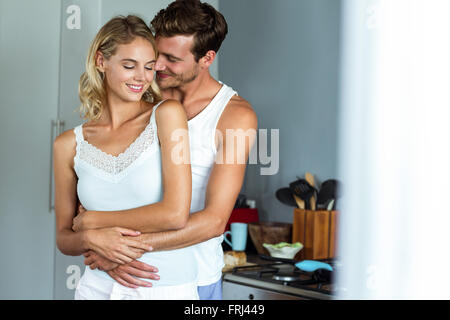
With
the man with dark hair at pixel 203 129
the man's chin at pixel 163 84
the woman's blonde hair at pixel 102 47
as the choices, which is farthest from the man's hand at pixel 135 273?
the man's chin at pixel 163 84

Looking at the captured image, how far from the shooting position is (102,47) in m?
1.32

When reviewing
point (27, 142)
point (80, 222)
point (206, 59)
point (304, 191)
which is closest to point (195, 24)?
point (206, 59)

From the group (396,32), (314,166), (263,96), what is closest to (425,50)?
(396,32)

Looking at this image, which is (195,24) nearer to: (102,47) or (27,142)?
(102,47)

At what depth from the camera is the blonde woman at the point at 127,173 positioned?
1197mm

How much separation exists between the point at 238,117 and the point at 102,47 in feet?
1.25

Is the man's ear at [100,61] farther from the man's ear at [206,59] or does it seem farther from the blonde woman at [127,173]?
the man's ear at [206,59]

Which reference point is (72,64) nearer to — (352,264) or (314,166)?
(314,166)

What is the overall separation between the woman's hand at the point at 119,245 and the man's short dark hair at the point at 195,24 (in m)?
0.57

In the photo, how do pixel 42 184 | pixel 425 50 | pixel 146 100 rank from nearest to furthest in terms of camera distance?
pixel 425 50 < pixel 146 100 < pixel 42 184

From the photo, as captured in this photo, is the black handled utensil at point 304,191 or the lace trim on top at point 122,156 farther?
the black handled utensil at point 304,191

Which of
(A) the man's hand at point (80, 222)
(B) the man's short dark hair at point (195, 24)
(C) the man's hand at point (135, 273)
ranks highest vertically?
(B) the man's short dark hair at point (195, 24)

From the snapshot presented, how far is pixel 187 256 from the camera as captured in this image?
4.18 feet

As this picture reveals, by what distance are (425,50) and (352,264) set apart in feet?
0.84
